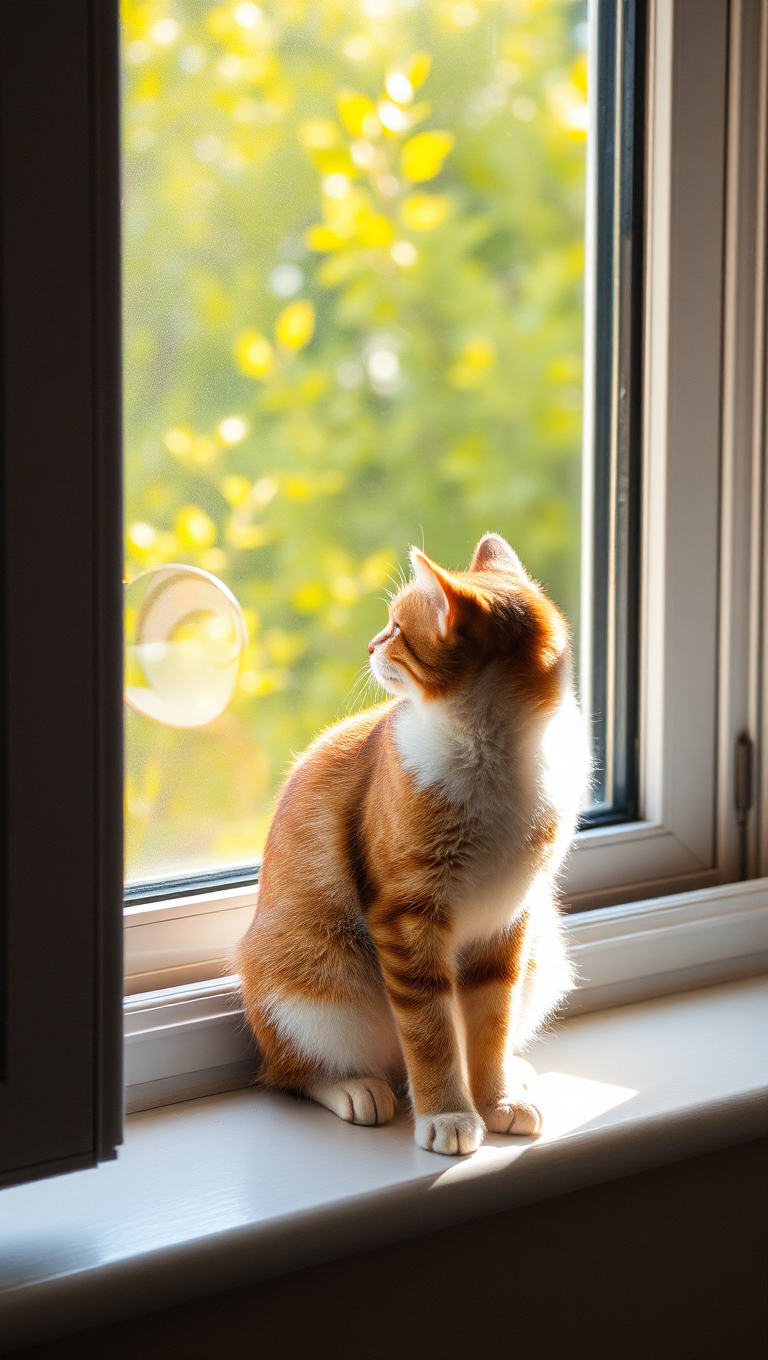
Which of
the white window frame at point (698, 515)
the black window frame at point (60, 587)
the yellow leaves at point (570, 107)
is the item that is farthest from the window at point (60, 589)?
the yellow leaves at point (570, 107)

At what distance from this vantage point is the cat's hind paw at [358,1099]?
2.75ft

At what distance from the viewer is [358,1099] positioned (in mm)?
842

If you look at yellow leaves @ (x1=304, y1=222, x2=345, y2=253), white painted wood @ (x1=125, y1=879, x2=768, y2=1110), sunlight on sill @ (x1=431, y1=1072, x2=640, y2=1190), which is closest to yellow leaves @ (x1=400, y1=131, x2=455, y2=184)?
yellow leaves @ (x1=304, y1=222, x2=345, y2=253)

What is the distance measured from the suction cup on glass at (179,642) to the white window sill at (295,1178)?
0.33 metres

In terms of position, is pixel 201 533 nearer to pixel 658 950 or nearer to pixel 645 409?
pixel 645 409

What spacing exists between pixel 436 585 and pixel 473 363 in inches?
20.2

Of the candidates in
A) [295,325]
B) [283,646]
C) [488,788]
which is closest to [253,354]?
[295,325]

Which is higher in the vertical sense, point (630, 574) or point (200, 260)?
point (200, 260)

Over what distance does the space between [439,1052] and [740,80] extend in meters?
0.98

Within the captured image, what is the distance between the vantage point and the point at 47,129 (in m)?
0.57

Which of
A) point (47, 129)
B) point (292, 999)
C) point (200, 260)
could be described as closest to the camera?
point (47, 129)

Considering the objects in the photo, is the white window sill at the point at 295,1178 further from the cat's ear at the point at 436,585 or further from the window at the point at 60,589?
the cat's ear at the point at 436,585

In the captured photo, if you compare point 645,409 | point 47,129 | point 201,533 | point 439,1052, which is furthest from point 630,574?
point 47,129

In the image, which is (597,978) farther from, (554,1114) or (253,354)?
(253,354)
